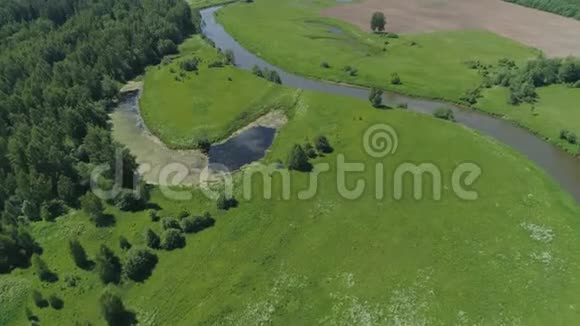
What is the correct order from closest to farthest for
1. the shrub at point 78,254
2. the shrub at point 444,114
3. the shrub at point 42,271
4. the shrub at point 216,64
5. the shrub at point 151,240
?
1. the shrub at point 42,271
2. the shrub at point 78,254
3. the shrub at point 151,240
4. the shrub at point 444,114
5. the shrub at point 216,64

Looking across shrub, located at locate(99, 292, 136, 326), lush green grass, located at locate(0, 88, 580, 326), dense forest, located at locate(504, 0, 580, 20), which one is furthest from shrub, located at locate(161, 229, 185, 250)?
dense forest, located at locate(504, 0, 580, 20)

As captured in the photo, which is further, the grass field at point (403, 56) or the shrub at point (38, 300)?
the grass field at point (403, 56)

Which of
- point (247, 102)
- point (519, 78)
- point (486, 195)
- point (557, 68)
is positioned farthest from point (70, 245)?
point (557, 68)

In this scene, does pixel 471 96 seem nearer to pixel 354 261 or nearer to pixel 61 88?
pixel 354 261

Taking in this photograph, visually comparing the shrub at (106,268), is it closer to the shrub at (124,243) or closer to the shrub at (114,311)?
the shrub at (124,243)

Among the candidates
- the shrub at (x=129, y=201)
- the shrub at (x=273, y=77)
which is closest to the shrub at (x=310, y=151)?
the shrub at (x=129, y=201)

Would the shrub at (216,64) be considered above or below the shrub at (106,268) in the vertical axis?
above

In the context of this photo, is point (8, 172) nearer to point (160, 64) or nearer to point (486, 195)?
point (160, 64)

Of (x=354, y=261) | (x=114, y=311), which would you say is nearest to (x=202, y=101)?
(x=354, y=261)
